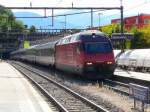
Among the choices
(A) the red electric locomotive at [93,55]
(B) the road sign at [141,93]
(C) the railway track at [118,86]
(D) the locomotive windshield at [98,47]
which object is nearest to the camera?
(B) the road sign at [141,93]

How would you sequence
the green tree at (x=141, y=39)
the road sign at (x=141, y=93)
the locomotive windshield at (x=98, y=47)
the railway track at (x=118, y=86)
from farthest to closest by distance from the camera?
the green tree at (x=141, y=39) < the locomotive windshield at (x=98, y=47) < the railway track at (x=118, y=86) < the road sign at (x=141, y=93)

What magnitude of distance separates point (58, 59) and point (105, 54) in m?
11.0

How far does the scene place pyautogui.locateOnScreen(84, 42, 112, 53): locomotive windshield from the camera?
32188 mm

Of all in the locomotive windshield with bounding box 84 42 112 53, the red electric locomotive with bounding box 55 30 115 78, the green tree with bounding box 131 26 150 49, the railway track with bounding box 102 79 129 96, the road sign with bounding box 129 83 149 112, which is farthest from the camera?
the green tree with bounding box 131 26 150 49

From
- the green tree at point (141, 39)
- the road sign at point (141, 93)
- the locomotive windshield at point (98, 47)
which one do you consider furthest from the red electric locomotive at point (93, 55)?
the green tree at point (141, 39)

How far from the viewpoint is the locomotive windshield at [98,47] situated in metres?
32.2

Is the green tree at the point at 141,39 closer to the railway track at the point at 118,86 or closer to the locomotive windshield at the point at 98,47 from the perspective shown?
the locomotive windshield at the point at 98,47

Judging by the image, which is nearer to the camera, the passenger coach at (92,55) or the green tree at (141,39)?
the passenger coach at (92,55)

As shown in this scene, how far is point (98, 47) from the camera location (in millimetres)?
32375

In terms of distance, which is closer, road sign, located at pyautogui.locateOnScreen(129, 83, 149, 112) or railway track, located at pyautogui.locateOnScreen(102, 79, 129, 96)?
road sign, located at pyautogui.locateOnScreen(129, 83, 149, 112)

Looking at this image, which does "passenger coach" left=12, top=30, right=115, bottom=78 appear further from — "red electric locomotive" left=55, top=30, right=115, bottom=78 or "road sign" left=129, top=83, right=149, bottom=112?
"road sign" left=129, top=83, right=149, bottom=112

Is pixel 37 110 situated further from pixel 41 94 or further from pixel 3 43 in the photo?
pixel 3 43

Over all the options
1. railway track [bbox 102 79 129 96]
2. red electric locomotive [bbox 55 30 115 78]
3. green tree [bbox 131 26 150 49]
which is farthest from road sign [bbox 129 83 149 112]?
green tree [bbox 131 26 150 49]

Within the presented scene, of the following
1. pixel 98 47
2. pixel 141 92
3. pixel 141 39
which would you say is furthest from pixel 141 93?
pixel 141 39
